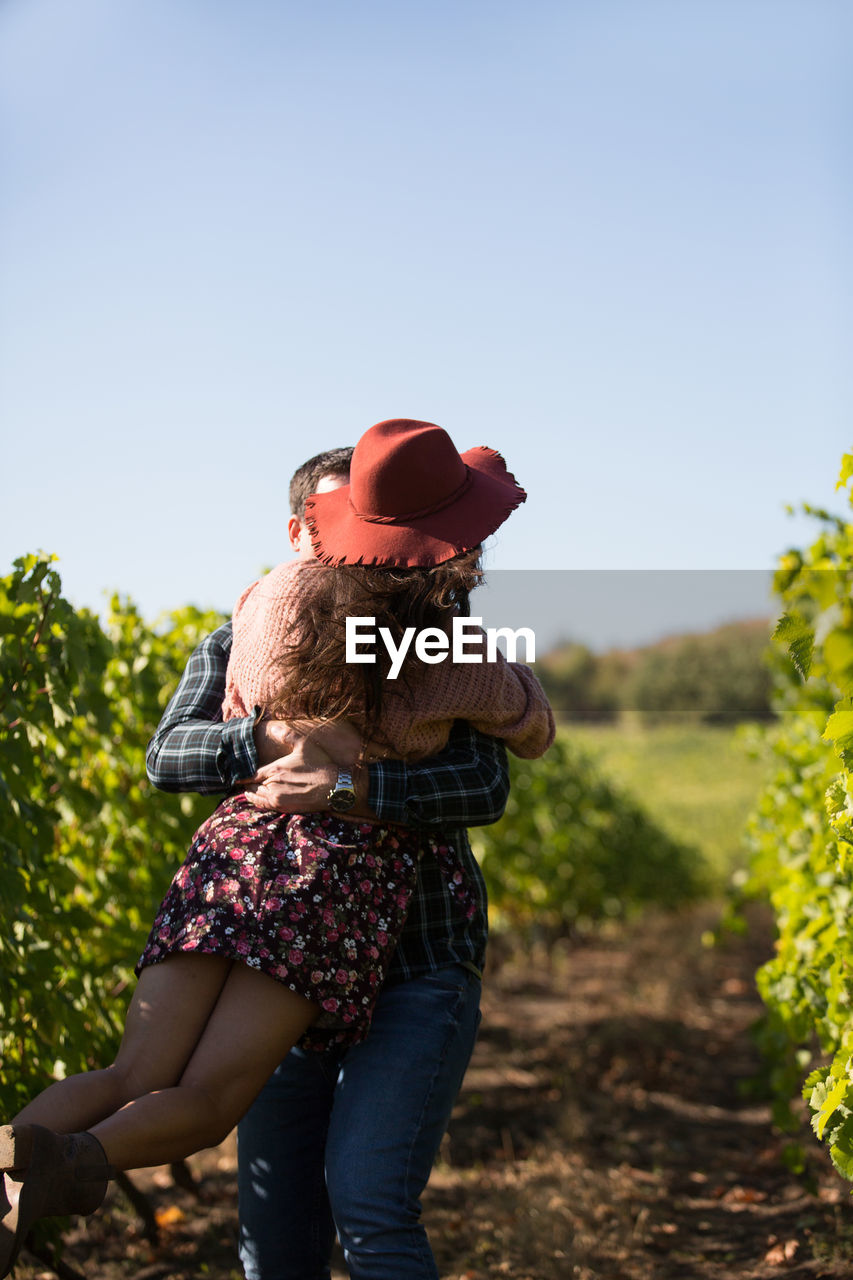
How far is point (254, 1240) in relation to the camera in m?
2.26

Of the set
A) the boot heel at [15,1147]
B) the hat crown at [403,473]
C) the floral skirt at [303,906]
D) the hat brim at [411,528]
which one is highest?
the hat crown at [403,473]

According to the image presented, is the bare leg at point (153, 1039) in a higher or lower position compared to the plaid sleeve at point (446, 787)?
lower

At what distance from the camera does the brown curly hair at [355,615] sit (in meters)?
2.04

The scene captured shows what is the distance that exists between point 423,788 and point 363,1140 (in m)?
0.61

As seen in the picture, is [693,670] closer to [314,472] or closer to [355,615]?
[314,472]

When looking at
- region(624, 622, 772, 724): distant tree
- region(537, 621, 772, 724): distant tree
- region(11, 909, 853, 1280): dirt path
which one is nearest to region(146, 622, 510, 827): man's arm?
region(11, 909, 853, 1280): dirt path

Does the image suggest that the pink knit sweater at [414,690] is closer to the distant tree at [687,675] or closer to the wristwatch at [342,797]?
the wristwatch at [342,797]

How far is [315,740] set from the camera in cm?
206

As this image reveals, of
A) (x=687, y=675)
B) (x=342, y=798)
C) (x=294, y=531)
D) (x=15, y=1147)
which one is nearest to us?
(x=15, y=1147)

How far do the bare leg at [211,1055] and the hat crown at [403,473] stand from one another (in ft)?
2.92

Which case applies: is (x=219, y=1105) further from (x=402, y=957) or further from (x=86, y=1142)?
(x=402, y=957)

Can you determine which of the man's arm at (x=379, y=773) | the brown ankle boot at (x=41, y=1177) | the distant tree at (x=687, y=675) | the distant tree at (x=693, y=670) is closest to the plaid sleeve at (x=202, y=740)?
the man's arm at (x=379, y=773)

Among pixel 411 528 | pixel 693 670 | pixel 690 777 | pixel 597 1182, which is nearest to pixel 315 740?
pixel 411 528

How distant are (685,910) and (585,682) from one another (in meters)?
8.14
